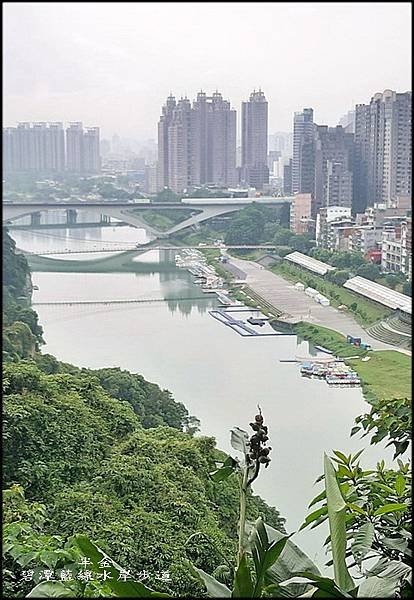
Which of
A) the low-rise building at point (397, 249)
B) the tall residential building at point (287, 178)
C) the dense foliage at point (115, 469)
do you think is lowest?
the dense foliage at point (115, 469)

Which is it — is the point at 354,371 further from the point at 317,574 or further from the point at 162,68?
the point at 317,574

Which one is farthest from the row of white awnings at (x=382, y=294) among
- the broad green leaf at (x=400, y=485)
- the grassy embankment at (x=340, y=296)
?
the broad green leaf at (x=400, y=485)

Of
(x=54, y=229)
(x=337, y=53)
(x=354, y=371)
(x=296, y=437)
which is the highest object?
(x=337, y=53)

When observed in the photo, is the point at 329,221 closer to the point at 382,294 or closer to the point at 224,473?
the point at 382,294

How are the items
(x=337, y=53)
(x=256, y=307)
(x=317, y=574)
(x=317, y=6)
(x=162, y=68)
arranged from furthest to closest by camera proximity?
(x=256, y=307)
(x=162, y=68)
(x=337, y=53)
(x=317, y=6)
(x=317, y=574)

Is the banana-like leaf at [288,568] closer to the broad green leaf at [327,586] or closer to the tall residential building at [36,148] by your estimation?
the broad green leaf at [327,586]

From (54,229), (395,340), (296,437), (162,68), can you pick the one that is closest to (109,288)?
(54,229)

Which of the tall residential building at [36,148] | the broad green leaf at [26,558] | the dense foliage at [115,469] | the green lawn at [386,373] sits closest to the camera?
the broad green leaf at [26,558]

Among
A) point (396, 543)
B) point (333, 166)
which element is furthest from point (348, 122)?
point (396, 543)
